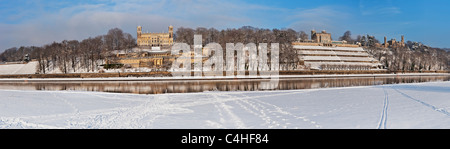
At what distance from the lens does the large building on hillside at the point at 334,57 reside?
7175cm

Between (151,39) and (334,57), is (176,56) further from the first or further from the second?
(151,39)

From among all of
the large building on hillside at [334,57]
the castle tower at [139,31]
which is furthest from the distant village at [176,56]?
the castle tower at [139,31]

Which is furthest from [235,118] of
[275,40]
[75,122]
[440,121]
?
[275,40]

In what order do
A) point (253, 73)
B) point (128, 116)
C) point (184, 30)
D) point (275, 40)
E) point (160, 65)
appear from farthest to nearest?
point (184, 30) < point (275, 40) < point (160, 65) < point (253, 73) < point (128, 116)

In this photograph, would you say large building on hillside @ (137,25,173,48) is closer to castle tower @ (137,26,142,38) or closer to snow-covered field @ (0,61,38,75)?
castle tower @ (137,26,142,38)

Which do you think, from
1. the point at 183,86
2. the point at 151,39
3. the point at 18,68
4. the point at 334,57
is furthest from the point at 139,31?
the point at 183,86

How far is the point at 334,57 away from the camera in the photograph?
267ft

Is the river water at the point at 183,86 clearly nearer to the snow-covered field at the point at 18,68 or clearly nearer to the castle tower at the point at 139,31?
the snow-covered field at the point at 18,68

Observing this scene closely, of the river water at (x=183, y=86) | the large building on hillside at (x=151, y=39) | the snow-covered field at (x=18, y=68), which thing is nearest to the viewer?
the river water at (x=183, y=86)

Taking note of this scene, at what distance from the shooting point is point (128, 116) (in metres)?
9.34

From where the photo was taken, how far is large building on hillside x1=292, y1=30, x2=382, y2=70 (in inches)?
2825

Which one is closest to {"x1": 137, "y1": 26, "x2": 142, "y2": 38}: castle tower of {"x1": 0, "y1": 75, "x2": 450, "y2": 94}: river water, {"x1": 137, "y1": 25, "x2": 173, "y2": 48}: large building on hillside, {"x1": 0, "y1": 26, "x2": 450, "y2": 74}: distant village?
{"x1": 137, "y1": 25, "x2": 173, "y2": 48}: large building on hillside
